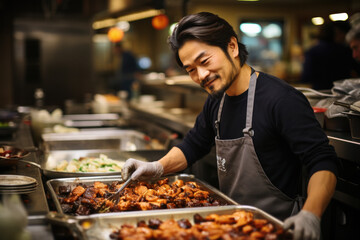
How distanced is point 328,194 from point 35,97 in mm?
7762

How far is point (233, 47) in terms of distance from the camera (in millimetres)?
2271

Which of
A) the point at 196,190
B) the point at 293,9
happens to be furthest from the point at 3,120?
the point at 293,9

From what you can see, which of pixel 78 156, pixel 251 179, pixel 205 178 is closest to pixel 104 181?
pixel 251 179

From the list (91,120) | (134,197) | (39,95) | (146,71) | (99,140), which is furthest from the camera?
(146,71)

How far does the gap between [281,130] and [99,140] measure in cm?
246

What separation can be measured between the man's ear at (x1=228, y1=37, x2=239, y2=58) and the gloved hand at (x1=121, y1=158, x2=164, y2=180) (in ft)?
2.57

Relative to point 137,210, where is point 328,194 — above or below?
above

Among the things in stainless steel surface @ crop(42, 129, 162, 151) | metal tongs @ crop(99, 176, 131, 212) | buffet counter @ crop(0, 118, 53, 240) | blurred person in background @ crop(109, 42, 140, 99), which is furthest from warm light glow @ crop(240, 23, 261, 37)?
metal tongs @ crop(99, 176, 131, 212)

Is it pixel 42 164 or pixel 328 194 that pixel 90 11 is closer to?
pixel 42 164

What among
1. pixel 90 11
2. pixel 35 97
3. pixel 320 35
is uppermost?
pixel 90 11

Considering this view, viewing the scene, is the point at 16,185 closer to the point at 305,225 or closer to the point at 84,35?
the point at 305,225

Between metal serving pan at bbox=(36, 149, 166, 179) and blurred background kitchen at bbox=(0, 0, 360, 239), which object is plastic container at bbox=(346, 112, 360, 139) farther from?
metal serving pan at bbox=(36, 149, 166, 179)

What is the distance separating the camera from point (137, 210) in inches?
80.0

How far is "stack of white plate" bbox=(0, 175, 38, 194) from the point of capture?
1.97 metres
